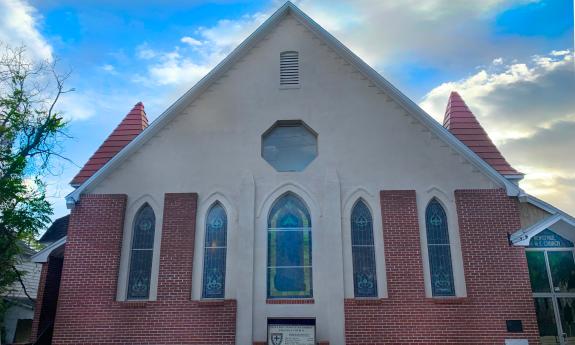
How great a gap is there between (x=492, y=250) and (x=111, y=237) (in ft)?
31.9

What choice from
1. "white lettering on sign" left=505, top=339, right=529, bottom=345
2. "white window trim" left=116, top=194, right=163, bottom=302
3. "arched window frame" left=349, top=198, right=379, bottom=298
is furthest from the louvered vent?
"white lettering on sign" left=505, top=339, right=529, bottom=345

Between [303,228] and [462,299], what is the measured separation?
4.19 metres

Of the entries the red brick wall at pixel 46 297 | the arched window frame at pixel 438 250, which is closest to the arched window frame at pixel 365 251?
the arched window frame at pixel 438 250

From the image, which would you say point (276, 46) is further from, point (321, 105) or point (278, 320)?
point (278, 320)

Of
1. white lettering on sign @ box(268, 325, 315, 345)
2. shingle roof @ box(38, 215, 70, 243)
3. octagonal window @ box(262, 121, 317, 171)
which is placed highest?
octagonal window @ box(262, 121, 317, 171)

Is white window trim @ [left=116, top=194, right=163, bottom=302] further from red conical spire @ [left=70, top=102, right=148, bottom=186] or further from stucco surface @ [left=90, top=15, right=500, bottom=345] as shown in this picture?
red conical spire @ [left=70, top=102, right=148, bottom=186]

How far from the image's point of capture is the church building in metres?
10.8

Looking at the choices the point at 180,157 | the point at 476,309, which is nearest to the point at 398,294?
the point at 476,309

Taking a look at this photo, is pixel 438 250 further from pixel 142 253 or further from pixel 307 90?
pixel 142 253

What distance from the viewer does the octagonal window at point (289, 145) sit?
40.4 ft

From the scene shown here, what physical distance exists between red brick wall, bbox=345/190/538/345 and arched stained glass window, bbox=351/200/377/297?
363mm

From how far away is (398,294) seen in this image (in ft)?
Answer: 35.7

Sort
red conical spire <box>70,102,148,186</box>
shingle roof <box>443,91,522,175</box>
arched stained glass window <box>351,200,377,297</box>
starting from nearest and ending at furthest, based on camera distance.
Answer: arched stained glass window <box>351,200,377,297</box> < shingle roof <box>443,91,522,175</box> < red conical spire <box>70,102,148,186</box>

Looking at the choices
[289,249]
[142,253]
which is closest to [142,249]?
[142,253]
